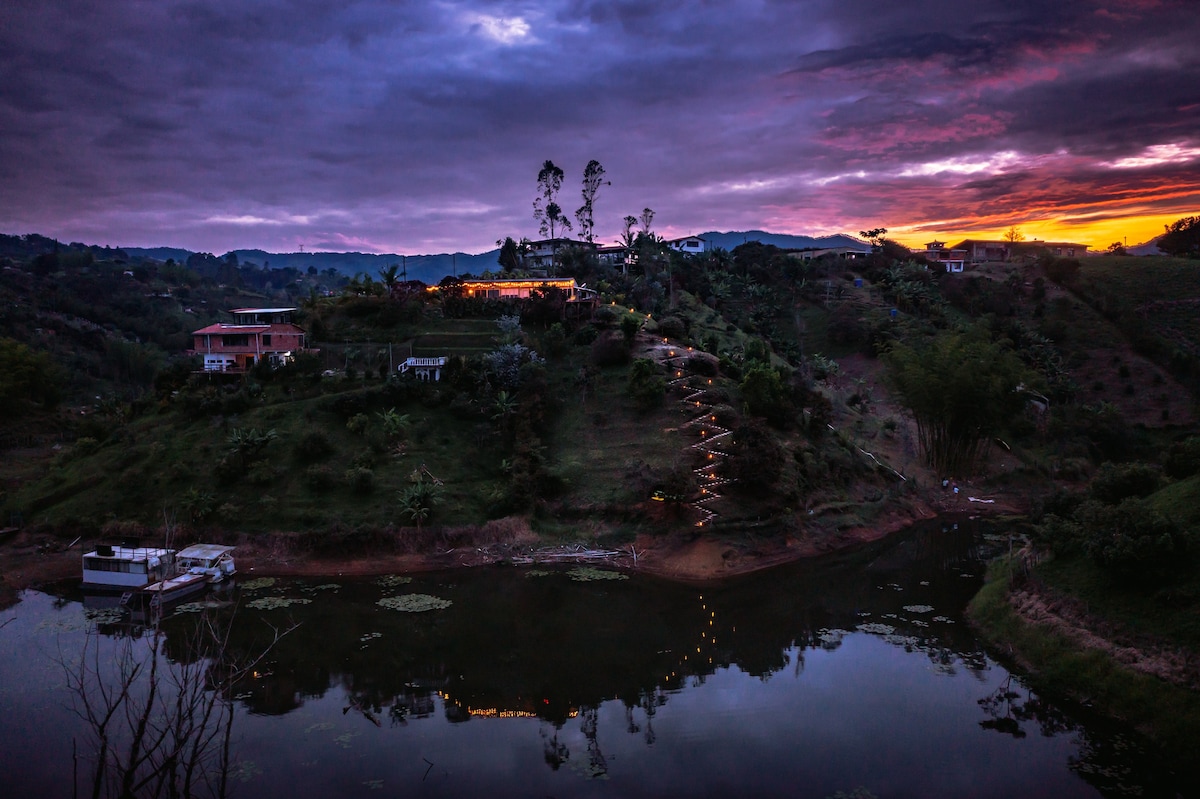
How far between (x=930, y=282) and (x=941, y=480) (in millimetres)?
49638

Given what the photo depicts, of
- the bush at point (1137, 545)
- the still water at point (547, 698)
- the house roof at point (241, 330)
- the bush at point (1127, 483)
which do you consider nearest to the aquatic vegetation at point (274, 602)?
the still water at point (547, 698)

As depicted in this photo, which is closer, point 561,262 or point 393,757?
point 393,757

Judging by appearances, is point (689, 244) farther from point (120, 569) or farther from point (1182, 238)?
point (120, 569)

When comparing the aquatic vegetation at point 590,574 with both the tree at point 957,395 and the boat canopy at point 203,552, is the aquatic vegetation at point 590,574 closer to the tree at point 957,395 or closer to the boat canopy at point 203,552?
the boat canopy at point 203,552

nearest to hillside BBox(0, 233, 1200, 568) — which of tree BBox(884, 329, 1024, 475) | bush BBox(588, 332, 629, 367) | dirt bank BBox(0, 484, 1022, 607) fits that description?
bush BBox(588, 332, 629, 367)

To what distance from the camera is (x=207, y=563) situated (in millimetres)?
33938

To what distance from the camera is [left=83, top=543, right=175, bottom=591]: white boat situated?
33.1 metres

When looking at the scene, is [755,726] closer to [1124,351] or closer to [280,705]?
[280,705]

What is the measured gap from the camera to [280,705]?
22750 millimetres

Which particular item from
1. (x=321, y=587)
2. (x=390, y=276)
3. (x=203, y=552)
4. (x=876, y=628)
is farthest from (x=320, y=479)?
(x=876, y=628)

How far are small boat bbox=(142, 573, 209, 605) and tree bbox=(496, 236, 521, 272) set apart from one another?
5969 centimetres

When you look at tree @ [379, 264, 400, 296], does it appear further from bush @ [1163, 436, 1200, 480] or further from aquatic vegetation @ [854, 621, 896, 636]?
bush @ [1163, 436, 1200, 480]

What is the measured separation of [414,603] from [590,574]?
363 inches

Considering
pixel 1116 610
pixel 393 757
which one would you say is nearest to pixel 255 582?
pixel 393 757
